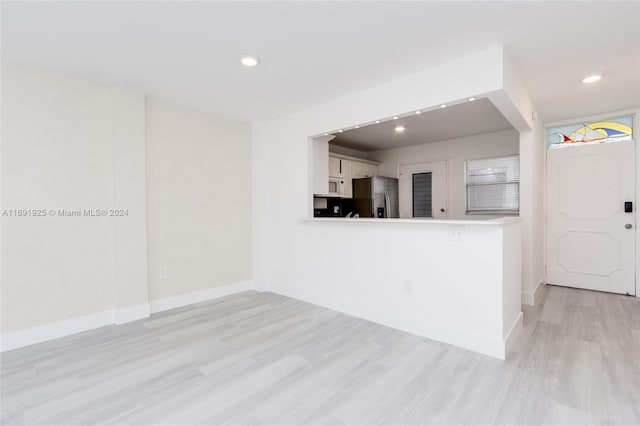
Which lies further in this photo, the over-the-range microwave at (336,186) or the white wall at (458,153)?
the over-the-range microwave at (336,186)

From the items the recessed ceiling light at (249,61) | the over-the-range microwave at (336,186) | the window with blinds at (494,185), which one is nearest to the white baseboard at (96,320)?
the over-the-range microwave at (336,186)

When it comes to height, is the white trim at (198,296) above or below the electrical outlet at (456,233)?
below

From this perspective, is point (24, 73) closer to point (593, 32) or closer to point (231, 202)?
point (231, 202)

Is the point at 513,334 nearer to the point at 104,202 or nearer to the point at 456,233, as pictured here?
the point at 456,233

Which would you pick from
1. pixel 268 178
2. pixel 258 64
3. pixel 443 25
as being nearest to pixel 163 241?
pixel 268 178

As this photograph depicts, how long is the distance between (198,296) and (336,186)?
2.78 m

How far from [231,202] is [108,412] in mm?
2854

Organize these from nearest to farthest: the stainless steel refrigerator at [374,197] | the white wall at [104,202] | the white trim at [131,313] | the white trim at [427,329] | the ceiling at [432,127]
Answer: the white trim at [427,329] < the white wall at [104,202] < the white trim at [131,313] < the ceiling at [432,127] < the stainless steel refrigerator at [374,197]

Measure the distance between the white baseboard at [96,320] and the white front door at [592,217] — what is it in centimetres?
496

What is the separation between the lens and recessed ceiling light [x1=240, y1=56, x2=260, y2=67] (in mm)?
2584

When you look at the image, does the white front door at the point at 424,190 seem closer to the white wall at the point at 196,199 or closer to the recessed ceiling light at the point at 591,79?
the recessed ceiling light at the point at 591,79

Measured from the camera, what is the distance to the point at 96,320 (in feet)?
10.1

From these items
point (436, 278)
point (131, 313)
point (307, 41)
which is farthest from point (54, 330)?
point (436, 278)

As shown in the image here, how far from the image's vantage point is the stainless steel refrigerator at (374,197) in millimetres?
5641
